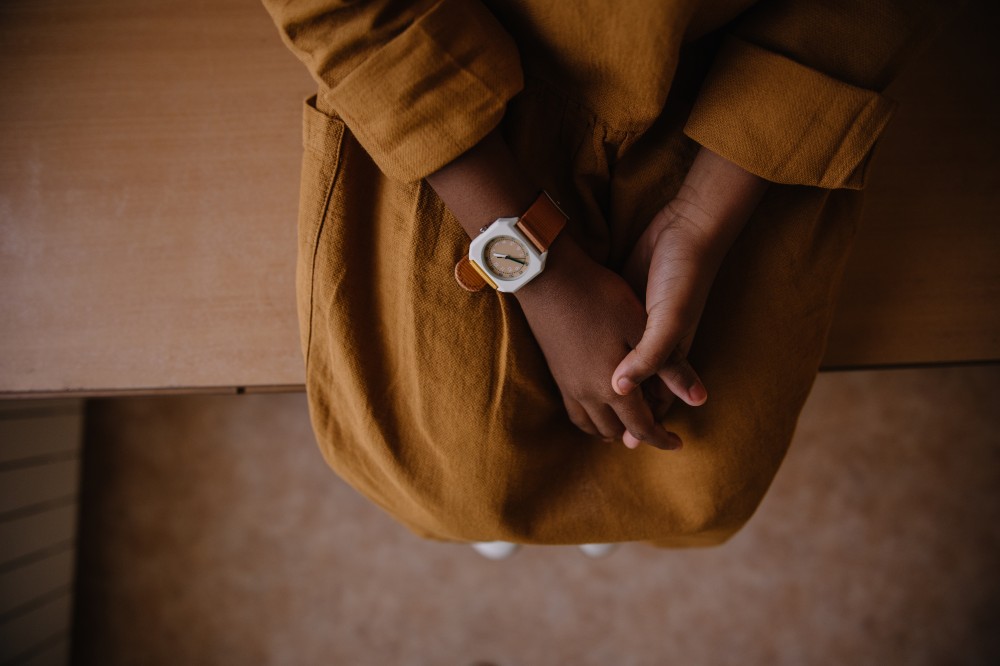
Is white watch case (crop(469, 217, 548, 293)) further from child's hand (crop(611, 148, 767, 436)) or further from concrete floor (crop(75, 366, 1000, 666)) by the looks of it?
concrete floor (crop(75, 366, 1000, 666))

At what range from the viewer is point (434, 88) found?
0.44 metres

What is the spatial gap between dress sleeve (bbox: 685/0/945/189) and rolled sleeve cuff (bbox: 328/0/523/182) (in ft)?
0.61

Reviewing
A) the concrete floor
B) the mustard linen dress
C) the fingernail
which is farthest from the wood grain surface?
the concrete floor

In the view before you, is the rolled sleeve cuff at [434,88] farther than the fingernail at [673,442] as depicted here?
No

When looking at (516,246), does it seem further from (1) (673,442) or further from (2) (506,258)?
(1) (673,442)

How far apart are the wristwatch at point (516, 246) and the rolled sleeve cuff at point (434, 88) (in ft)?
0.24

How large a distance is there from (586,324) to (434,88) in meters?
0.24

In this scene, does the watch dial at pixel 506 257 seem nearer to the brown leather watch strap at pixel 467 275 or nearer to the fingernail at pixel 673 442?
the brown leather watch strap at pixel 467 275

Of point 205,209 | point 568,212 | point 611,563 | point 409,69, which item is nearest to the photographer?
point 409,69

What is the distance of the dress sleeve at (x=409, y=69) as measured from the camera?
421 mm

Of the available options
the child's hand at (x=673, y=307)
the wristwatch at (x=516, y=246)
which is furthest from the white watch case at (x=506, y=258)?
the child's hand at (x=673, y=307)

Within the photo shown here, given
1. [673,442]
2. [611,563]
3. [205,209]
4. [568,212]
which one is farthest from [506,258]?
[611,563]

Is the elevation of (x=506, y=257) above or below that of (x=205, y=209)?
above

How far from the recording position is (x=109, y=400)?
49.1 inches
